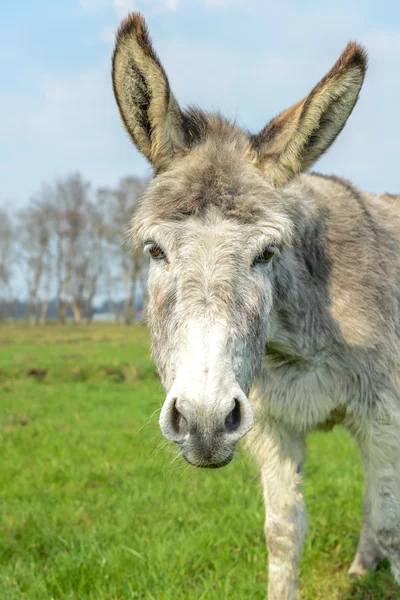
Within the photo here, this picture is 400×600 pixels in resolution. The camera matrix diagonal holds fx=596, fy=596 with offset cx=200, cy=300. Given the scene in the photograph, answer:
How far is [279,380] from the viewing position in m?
3.32

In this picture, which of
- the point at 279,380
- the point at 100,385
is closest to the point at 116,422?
the point at 100,385

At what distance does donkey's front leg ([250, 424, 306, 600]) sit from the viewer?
3.63 meters

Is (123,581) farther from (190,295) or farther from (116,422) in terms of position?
(116,422)

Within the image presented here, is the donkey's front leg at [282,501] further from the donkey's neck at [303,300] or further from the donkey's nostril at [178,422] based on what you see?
the donkey's nostril at [178,422]

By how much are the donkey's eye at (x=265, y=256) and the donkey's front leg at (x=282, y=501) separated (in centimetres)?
137

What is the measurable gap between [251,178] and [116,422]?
7046 millimetres

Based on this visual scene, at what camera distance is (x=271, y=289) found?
2.77 meters

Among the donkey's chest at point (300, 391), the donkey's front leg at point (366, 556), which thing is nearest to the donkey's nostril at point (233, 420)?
the donkey's chest at point (300, 391)

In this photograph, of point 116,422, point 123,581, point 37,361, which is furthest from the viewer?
point 37,361

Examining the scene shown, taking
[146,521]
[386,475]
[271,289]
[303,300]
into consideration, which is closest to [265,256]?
[271,289]

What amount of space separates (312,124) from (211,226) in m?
0.78

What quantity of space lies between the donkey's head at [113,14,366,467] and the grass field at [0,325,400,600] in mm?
577

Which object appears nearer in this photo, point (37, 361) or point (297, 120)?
point (297, 120)

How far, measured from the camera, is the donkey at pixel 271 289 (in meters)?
2.30
